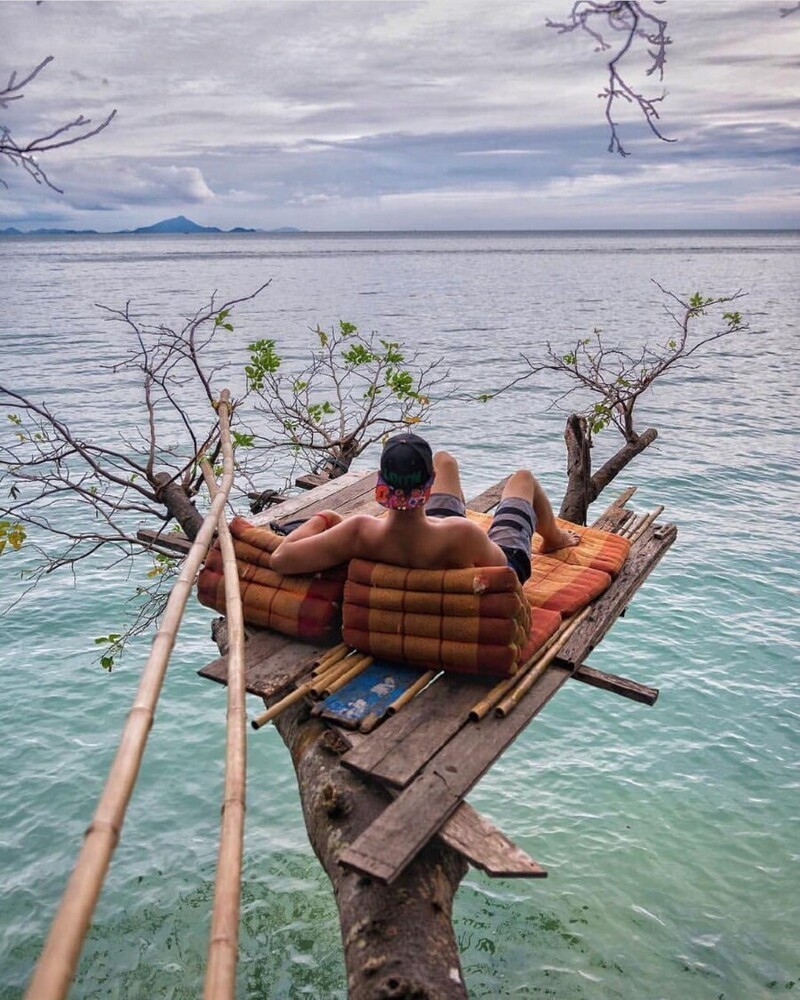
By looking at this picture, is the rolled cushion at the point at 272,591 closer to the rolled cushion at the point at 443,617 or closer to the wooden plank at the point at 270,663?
the wooden plank at the point at 270,663

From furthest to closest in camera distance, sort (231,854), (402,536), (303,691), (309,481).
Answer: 1. (309,481)
2. (402,536)
3. (303,691)
4. (231,854)

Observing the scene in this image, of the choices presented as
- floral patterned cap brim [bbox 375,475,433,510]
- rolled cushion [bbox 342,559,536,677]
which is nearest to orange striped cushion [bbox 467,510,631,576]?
rolled cushion [bbox 342,559,536,677]

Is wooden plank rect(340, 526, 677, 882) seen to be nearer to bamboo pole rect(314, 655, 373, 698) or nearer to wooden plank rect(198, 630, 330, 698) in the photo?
bamboo pole rect(314, 655, 373, 698)

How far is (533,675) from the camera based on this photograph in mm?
4566

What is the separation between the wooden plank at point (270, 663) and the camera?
176 inches

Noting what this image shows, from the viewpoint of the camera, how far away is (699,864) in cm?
656

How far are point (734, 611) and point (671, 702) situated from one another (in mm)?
2202

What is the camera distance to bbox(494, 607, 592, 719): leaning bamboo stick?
4234 millimetres

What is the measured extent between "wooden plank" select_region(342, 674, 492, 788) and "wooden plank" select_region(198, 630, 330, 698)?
0.66 meters

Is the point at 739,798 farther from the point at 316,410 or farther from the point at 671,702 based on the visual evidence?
the point at 316,410

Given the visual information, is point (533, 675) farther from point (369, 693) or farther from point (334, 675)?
point (334, 675)

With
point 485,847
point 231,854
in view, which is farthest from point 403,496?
point 231,854

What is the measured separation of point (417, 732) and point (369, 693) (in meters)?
0.43

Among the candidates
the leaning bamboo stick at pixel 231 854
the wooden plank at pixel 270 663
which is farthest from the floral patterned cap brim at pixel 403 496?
the leaning bamboo stick at pixel 231 854
